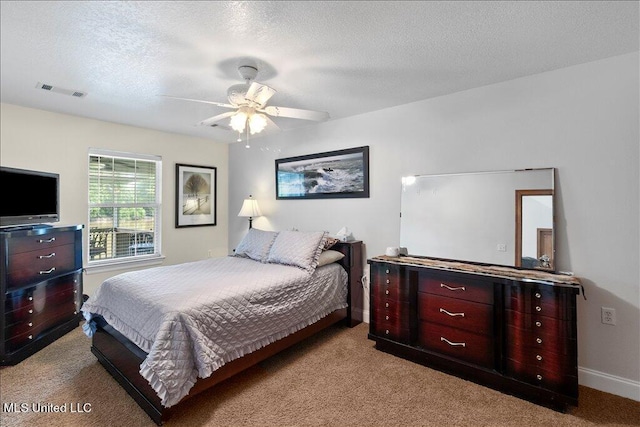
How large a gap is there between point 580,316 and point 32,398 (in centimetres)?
400

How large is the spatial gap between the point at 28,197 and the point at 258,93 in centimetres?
256

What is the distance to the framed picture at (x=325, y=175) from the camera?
140 inches

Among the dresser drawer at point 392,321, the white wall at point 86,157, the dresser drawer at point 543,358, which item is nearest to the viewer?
the dresser drawer at point 543,358

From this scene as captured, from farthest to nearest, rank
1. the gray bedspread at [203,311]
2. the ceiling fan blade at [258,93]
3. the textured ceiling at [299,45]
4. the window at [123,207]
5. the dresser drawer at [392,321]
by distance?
the window at [123,207]
the dresser drawer at [392,321]
the ceiling fan blade at [258,93]
the gray bedspread at [203,311]
the textured ceiling at [299,45]

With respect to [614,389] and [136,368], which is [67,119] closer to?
[136,368]

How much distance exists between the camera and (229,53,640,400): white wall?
2.14m

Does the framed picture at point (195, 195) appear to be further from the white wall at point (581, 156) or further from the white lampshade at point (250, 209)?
the white wall at point (581, 156)

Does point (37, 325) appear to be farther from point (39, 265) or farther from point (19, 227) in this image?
point (19, 227)

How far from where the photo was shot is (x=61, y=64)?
7.47 ft

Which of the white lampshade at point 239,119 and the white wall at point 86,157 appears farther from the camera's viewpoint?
the white wall at point 86,157

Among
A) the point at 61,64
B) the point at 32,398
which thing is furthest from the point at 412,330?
the point at 61,64

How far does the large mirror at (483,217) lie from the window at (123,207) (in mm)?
3475

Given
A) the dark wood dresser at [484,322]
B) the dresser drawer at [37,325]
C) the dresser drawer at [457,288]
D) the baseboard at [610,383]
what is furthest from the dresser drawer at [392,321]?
the dresser drawer at [37,325]

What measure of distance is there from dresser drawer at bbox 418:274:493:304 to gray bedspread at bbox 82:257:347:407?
3.22 ft
